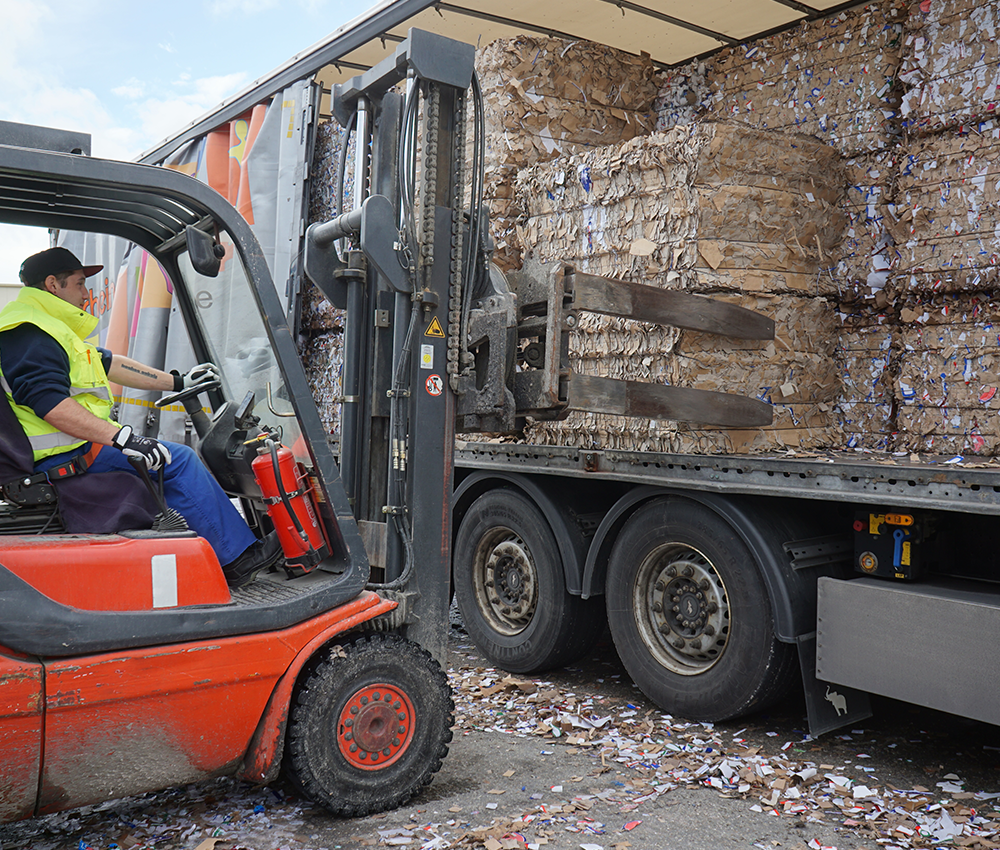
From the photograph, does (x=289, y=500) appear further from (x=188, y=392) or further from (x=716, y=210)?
(x=716, y=210)

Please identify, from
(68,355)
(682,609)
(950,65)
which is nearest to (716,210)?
(950,65)

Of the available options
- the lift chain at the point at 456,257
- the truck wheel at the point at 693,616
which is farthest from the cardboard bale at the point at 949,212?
the lift chain at the point at 456,257

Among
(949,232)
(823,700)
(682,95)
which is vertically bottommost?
(823,700)

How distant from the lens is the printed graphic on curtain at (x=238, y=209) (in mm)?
6996

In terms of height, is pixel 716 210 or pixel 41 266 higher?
pixel 716 210

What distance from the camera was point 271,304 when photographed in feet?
11.4

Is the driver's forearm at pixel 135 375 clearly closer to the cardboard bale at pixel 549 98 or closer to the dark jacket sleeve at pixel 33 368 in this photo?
the dark jacket sleeve at pixel 33 368

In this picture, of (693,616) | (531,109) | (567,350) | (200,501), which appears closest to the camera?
(200,501)

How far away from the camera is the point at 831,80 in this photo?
504cm

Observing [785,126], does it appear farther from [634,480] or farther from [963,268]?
[634,480]

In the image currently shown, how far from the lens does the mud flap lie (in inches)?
166

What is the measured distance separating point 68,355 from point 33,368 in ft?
0.47

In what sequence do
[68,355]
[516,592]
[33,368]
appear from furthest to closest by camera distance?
[516,592]
[68,355]
[33,368]

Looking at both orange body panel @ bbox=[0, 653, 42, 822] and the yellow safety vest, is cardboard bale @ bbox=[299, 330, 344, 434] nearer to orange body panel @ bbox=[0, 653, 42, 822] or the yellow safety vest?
the yellow safety vest
